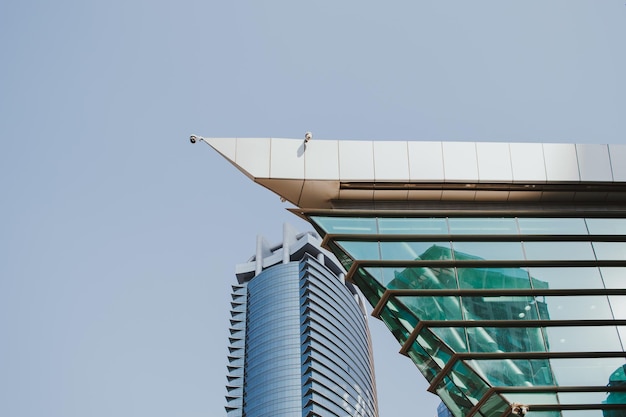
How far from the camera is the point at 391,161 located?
16547mm

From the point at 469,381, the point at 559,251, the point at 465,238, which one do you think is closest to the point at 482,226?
the point at 465,238

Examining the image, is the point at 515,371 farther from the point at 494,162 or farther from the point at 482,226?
the point at 494,162

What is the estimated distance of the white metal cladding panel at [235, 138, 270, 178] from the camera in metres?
15.9

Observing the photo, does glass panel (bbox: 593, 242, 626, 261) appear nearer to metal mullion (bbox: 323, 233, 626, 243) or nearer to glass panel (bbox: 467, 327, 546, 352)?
metal mullion (bbox: 323, 233, 626, 243)

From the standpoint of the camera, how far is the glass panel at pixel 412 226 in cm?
1630

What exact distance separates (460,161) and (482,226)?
150cm

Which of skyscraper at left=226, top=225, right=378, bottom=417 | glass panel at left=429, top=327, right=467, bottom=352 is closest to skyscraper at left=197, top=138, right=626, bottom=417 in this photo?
glass panel at left=429, top=327, right=467, bottom=352

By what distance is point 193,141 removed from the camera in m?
16.2

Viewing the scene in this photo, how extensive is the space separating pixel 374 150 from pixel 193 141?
3907 mm

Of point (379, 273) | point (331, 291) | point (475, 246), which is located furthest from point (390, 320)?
point (331, 291)

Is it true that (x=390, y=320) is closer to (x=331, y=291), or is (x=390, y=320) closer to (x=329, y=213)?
(x=329, y=213)

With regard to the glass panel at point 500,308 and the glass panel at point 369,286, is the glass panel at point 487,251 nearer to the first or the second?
the glass panel at point 500,308

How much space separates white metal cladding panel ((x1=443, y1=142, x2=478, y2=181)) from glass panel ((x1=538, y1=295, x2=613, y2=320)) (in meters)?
3.10

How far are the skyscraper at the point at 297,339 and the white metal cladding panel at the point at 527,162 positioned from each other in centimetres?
12001
